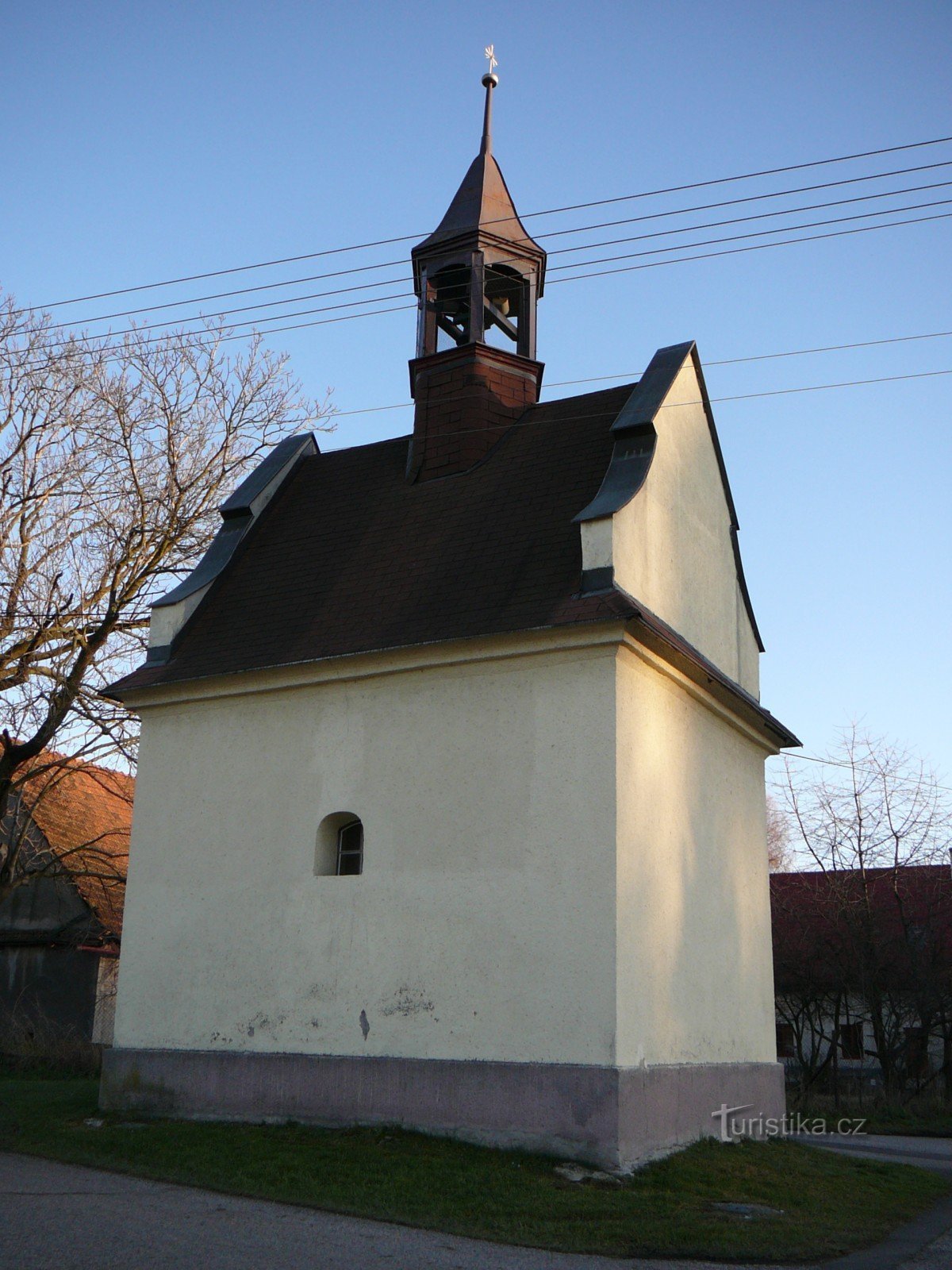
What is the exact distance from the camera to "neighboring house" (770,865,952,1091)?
2512cm

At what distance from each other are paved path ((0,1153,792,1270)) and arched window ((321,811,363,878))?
13.2ft

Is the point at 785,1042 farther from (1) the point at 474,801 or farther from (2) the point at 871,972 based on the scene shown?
(1) the point at 474,801

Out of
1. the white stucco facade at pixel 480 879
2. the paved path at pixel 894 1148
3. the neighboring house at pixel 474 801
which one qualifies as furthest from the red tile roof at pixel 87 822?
the paved path at pixel 894 1148

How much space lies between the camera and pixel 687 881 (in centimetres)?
1326

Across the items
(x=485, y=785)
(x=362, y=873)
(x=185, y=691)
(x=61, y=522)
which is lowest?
(x=362, y=873)

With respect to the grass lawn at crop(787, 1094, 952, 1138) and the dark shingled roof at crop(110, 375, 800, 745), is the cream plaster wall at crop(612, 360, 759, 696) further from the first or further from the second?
the grass lawn at crop(787, 1094, 952, 1138)

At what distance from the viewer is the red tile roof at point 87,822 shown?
21.2 m

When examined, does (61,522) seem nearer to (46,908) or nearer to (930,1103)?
(46,908)

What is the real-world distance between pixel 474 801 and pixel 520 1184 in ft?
12.1

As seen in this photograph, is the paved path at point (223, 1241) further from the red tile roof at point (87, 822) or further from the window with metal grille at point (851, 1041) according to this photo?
Answer: the window with metal grille at point (851, 1041)

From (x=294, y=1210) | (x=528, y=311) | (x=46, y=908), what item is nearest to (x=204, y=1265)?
(x=294, y=1210)

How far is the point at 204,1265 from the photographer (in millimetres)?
7379

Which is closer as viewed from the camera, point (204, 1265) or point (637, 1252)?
point (204, 1265)

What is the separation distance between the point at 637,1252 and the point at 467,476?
32.0ft
